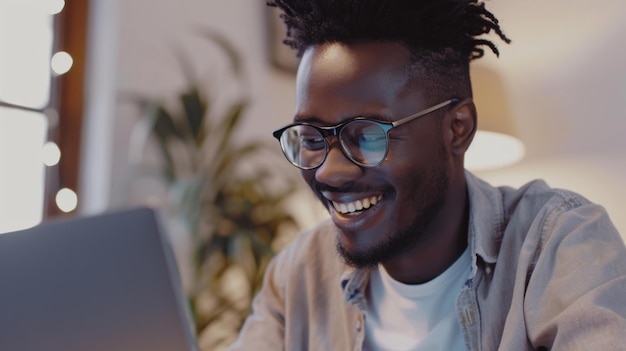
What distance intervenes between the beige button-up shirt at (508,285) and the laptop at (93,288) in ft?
1.54

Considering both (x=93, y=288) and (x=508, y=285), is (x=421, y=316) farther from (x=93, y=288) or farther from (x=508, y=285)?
(x=93, y=288)

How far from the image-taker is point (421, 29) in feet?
3.36

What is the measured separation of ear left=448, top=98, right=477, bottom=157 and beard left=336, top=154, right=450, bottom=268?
0.06m

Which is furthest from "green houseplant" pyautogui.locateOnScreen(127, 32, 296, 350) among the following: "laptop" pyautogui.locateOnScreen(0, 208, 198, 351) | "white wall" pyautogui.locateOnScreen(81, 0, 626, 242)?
"laptop" pyautogui.locateOnScreen(0, 208, 198, 351)

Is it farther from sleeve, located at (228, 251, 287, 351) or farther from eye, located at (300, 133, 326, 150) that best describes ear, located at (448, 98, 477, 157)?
sleeve, located at (228, 251, 287, 351)

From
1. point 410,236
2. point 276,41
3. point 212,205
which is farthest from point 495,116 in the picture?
point 276,41

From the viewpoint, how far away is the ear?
107cm

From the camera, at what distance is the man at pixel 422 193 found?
94 cm

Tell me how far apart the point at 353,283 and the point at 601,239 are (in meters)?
0.42

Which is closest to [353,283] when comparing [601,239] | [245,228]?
[601,239]

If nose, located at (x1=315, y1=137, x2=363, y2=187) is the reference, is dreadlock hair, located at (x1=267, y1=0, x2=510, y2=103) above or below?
above

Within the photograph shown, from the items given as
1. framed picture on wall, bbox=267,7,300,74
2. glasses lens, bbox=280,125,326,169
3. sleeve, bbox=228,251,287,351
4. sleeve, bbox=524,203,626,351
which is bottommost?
sleeve, bbox=228,251,287,351

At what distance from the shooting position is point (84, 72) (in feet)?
7.85

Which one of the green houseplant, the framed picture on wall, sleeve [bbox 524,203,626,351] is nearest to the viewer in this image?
sleeve [bbox 524,203,626,351]
